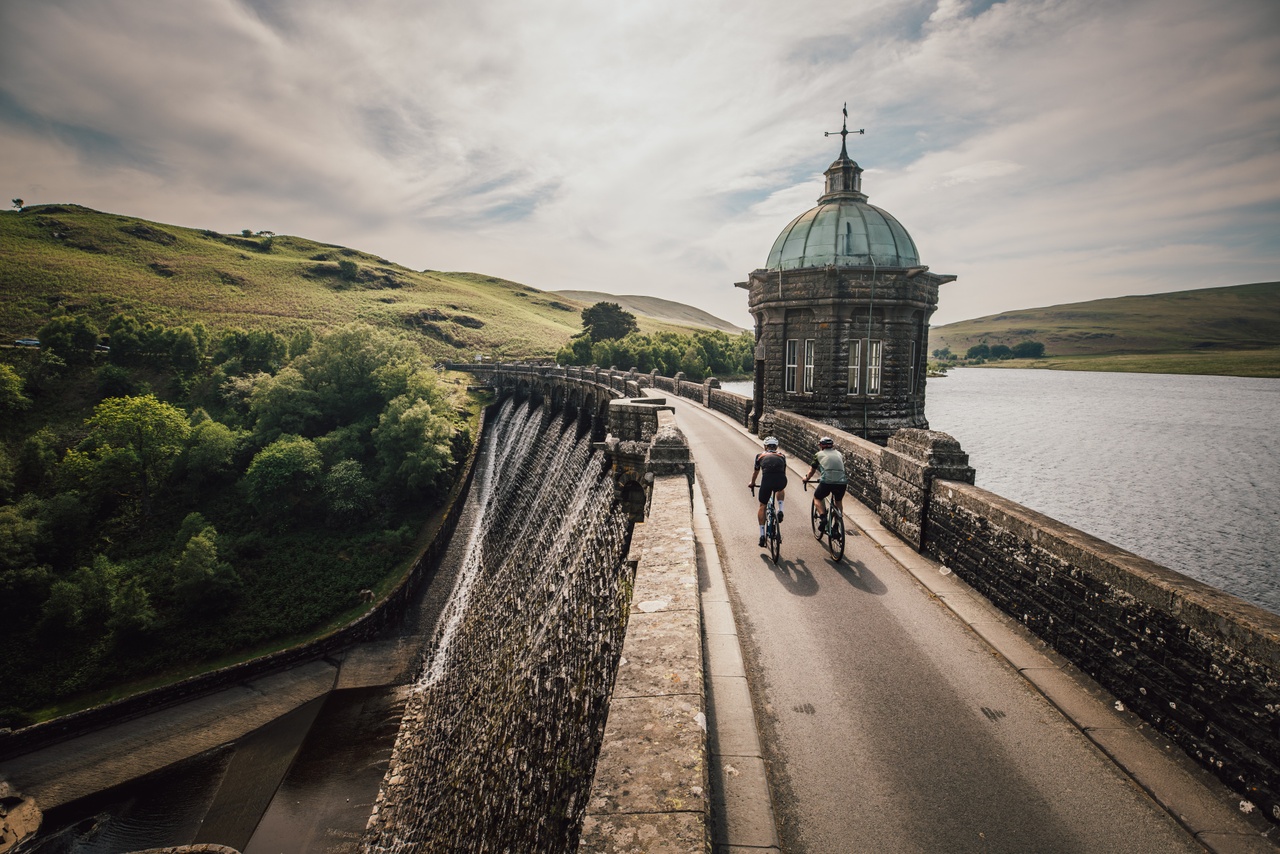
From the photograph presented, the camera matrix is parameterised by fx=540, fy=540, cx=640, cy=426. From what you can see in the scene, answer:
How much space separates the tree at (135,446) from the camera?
1473 inches

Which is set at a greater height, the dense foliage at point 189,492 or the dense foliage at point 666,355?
the dense foliage at point 666,355

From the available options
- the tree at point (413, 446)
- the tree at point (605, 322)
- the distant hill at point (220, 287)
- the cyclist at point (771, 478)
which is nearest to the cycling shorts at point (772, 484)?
the cyclist at point (771, 478)

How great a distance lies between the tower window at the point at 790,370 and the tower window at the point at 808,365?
408 mm

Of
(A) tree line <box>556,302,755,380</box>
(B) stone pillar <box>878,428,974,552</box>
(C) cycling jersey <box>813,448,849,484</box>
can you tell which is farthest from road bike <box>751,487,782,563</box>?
(A) tree line <box>556,302,755,380</box>

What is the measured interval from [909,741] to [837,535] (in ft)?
13.9

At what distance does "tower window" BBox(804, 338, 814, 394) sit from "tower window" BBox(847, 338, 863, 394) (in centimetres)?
125

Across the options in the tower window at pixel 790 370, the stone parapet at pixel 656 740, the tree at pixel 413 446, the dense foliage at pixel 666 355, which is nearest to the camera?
the stone parapet at pixel 656 740

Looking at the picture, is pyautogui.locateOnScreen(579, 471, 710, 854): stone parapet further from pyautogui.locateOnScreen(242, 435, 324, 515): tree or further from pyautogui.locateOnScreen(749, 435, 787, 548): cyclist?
pyautogui.locateOnScreen(242, 435, 324, 515): tree

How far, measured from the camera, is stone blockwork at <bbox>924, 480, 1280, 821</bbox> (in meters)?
3.71

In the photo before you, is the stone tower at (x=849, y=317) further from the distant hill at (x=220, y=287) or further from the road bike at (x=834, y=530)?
the distant hill at (x=220, y=287)

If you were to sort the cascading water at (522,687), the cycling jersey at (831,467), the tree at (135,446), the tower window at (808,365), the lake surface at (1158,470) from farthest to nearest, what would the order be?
the tree at (135,446)
the tower window at (808,365)
the lake surface at (1158,470)
the cycling jersey at (831,467)
the cascading water at (522,687)

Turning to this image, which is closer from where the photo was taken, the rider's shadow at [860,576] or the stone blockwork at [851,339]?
the rider's shadow at [860,576]

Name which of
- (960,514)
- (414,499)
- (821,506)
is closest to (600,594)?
(821,506)

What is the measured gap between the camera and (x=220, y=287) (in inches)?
3898
